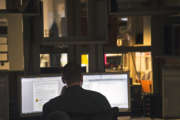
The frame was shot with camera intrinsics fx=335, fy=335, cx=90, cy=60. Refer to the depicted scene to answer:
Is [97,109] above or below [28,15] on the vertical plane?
below

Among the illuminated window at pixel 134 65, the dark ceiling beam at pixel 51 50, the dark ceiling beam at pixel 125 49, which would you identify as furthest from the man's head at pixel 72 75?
the dark ceiling beam at pixel 125 49

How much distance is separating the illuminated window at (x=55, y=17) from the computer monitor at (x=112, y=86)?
1.68 ft

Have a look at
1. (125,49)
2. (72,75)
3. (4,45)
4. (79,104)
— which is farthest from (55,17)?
(79,104)

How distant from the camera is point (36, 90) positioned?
8.93 feet

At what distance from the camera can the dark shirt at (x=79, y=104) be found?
177 cm

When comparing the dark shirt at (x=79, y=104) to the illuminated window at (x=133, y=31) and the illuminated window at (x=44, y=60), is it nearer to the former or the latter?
the illuminated window at (x=44, y=60)

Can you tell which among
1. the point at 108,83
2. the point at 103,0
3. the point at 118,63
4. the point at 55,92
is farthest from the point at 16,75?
the point at 118,63

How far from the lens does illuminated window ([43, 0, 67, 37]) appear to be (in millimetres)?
2988

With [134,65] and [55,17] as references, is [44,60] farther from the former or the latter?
[134,65]

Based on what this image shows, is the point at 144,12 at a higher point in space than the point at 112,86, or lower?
higher

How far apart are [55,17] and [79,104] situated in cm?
144

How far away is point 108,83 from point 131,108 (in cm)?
32

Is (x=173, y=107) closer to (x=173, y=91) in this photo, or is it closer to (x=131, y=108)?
(x=173, y=91)

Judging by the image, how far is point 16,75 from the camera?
9.54 ft
